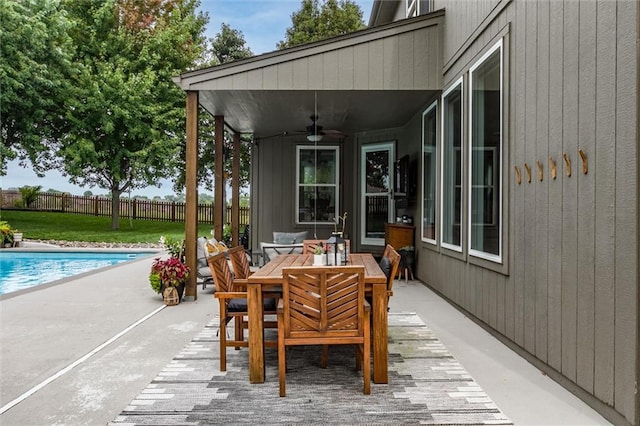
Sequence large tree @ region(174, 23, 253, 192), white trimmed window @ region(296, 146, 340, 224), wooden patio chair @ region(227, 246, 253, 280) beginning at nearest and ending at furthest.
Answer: wooden patio chair @ region(227, 246, 253, 280) < white trimmed window @ region(296, 146, 340, 224) < large tree @ region(174, 23, 253, 192)

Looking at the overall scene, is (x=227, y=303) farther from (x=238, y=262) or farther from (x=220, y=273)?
(x=238, y=262)

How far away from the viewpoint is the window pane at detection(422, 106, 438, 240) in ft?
21.0

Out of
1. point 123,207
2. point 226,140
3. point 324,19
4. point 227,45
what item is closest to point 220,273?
point 226,140

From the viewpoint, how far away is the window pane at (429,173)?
6411mm

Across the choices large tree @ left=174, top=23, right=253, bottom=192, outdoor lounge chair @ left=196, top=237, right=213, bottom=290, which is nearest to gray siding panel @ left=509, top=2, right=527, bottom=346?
outdoor lounge chair @ left=196, top=237, right=213, bottom=290

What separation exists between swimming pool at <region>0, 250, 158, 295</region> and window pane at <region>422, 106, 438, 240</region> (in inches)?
257

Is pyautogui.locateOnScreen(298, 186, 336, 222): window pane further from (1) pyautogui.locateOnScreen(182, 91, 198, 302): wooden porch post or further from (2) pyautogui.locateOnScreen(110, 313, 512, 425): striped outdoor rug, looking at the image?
(2) pyautogui.locateOnScreen(110, 313, 512, 425): striped outdoor rug

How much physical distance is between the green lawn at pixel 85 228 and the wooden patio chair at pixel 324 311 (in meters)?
10.2

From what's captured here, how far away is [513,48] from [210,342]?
3.60 m

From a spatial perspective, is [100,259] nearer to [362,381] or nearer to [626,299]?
[362,381]

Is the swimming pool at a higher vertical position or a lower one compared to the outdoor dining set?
lower

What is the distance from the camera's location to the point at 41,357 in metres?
3.56

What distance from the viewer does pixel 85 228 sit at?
16641mm

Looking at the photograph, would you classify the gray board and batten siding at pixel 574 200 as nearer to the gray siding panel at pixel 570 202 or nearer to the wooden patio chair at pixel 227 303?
the gray siding panel at pixel 570 202
